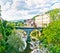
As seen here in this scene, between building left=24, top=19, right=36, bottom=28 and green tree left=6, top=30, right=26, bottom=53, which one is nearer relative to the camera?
green tree left=6, top=30, right=26, bottom=53

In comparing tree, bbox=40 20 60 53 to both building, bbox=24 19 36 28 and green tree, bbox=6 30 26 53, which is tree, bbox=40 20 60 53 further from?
green tree, bbox=6 30 26 53

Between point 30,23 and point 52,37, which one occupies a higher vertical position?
point 30,23

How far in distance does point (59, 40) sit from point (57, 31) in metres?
0.13

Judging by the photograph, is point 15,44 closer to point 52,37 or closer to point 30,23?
point 30,23

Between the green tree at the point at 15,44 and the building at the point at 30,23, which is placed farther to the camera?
the building at the point at 30,23

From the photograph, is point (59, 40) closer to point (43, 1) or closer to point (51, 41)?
point (51, 41)

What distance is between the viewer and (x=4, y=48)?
3428 millimetres

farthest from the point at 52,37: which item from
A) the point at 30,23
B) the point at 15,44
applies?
the point at 15,44

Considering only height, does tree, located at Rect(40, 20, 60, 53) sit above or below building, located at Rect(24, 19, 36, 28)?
below

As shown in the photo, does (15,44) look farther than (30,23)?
No

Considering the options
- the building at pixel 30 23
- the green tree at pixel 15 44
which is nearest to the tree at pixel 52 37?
the building at pixel 30 23

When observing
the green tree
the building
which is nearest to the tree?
the building

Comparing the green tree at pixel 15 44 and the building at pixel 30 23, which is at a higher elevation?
the building at pixel 30 23

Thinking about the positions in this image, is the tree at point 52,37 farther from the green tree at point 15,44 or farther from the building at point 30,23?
the green tree at point 15,44
